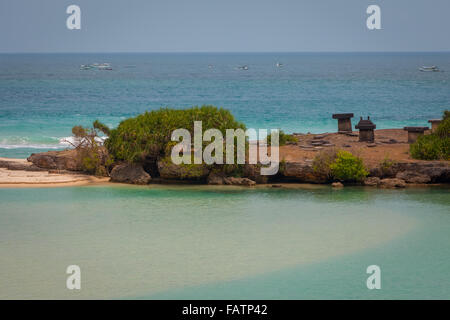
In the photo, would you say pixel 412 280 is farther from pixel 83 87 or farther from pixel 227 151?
pixel 83 87

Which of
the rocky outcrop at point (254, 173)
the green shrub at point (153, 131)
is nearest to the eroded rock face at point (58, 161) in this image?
the green shrub at point (153, 131)

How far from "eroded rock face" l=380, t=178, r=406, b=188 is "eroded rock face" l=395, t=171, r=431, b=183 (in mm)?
266

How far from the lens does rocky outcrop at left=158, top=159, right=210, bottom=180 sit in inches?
825

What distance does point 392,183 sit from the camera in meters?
20.7

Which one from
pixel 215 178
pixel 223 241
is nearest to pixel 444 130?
pixel 215 178

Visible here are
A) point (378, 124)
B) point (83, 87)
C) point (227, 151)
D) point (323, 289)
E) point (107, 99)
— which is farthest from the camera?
point (83, 87)

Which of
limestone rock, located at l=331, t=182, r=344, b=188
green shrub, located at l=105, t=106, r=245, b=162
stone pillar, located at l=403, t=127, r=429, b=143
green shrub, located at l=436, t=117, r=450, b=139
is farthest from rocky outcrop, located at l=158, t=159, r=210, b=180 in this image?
green shrub, located at l=436, t=117, r=450, b=139

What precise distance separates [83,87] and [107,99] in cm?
1425

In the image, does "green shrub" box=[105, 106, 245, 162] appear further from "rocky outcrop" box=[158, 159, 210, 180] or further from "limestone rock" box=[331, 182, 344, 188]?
"limestone rock" box=[331, 182, 344, 188]

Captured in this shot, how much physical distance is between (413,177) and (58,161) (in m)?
11.1

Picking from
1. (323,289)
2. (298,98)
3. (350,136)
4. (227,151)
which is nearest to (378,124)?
(298,98)

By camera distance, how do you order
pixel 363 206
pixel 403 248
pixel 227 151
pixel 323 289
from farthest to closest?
pixel 227 151
pixel 363 206
pixel 403 248
pixel 323 289

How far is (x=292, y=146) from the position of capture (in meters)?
23.1

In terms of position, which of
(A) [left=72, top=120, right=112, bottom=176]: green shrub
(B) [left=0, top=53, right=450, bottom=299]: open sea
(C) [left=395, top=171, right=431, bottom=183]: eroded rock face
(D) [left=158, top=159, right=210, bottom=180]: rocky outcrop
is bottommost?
(B) [left=0, top=53, right=450, bottom=299]: open sea
